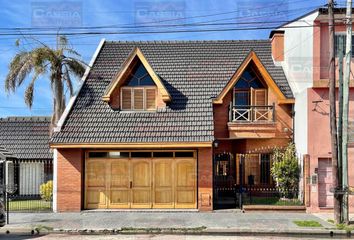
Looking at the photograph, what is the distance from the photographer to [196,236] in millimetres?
14266

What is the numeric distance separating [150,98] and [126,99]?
3.63 ft

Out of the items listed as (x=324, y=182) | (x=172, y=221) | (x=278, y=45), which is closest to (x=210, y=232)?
(x=172, y=221)

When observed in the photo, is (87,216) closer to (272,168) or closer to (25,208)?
(25,208)

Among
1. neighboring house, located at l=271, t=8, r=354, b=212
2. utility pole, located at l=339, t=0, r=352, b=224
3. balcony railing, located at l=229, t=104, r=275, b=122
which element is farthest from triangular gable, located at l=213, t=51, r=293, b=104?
utility pole, located at l=339, t=0, r=352, b=224

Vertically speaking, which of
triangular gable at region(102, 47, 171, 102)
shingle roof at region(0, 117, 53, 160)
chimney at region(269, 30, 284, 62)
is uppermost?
chimney at region(269, 30, 284, 62)

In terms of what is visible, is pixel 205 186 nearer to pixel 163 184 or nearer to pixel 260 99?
pixel 163 184

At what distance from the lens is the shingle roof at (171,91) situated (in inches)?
750

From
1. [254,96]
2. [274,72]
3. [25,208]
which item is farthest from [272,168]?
[25,208]

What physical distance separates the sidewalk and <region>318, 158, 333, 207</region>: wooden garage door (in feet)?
3.55

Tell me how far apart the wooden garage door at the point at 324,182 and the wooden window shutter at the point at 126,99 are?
862 cm

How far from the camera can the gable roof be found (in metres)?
20.5

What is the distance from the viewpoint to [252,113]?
68.9ft

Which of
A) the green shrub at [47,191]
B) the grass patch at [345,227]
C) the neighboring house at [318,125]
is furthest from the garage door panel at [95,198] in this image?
the grass patch at [345,227]

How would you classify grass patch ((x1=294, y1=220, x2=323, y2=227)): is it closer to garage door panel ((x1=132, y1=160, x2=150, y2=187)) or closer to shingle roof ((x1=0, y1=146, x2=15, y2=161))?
garage door panel ((x1=132, y1=160, x2=150, y2=187))
